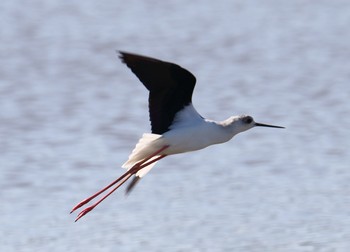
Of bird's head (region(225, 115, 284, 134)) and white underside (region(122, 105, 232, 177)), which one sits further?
bird's head (region(225, 115, 284, 134))

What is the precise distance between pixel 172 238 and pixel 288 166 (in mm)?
1717

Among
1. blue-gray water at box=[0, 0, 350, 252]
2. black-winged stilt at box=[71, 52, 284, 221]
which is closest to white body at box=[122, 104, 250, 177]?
black-winged stilt at box=[71, 52, 284, 221]

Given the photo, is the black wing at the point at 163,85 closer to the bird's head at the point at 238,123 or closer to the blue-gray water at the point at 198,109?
the bird's head at the point at 238,123

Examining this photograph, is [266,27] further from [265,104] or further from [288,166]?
[288,166]

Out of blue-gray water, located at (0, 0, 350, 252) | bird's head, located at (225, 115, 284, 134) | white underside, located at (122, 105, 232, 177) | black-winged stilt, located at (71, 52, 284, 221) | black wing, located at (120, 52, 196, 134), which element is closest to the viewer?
black wing, located at (120, 52, 196, 134)

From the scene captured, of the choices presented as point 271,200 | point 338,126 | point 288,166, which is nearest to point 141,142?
point 271,200

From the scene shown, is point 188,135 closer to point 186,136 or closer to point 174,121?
point 186,136

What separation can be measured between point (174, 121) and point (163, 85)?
245 millimetres

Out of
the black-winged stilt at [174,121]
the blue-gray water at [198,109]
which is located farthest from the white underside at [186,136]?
the blue-gray water at [198,109]

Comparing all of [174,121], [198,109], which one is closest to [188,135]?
[174,121]

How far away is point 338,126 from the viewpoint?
974 centimetres

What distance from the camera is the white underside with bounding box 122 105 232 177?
6656mm

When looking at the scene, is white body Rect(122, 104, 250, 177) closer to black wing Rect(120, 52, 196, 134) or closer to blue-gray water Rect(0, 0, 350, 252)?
black wing Rect(120, 52, 196, 134)

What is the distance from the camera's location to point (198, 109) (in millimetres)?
10250
